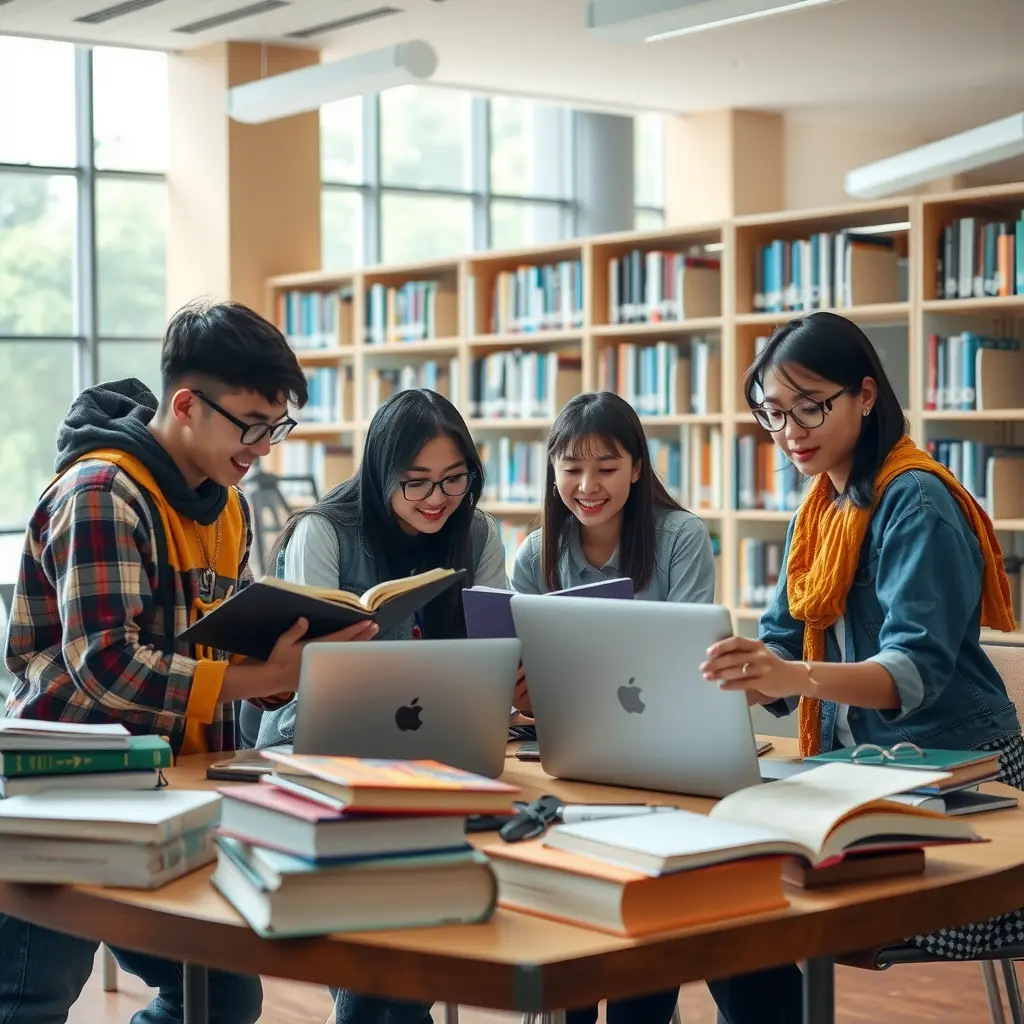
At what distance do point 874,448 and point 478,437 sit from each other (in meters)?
4.59

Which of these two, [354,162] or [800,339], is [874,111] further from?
[800,339]

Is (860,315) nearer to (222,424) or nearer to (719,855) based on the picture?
(222,424)

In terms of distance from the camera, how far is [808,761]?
6.24 ft

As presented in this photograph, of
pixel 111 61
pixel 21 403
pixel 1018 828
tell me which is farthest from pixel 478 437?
pixel 1018 828

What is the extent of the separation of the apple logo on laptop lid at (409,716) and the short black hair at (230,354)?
47cm

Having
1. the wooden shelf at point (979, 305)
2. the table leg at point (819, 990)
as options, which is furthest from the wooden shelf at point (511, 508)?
the table leg at point (819, 990)

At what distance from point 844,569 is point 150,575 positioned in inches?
38.2

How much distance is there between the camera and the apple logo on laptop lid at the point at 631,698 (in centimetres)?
177

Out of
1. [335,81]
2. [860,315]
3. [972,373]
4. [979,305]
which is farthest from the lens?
[335,81]

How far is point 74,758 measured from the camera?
5.27 ft

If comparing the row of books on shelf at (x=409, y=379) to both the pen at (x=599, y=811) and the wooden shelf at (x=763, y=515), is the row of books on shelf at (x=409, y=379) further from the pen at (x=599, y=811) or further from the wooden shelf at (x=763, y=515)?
the pen at (x=599, y=811)

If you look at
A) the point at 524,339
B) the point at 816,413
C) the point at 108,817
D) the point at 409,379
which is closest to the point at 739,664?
the point at 816,413

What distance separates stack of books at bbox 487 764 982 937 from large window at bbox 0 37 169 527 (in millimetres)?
6628

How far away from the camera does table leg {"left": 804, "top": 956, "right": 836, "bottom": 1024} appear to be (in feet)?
4.70
